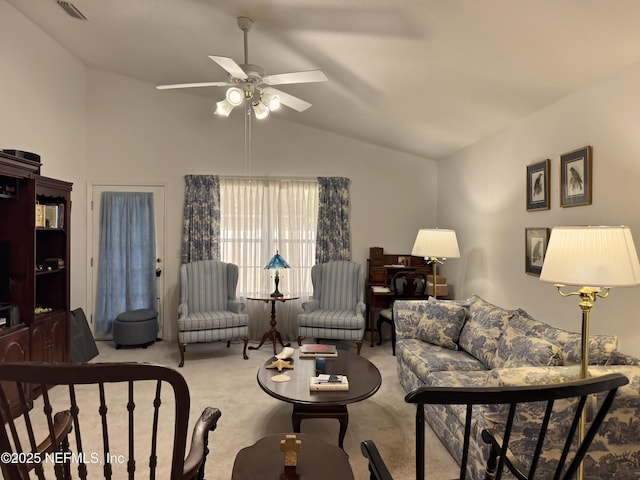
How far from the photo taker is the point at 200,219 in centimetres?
504

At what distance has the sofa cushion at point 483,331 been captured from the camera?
115 inches

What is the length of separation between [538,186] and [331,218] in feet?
8.68

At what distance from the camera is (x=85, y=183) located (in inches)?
195

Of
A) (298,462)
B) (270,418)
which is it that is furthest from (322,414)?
(298,462)

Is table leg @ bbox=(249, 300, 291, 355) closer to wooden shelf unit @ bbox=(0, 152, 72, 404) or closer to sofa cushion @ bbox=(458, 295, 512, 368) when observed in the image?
wooden shelf unit @ bbox=(0, 152, 72, 404)

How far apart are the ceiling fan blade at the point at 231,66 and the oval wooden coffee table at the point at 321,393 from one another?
2099 millimetres

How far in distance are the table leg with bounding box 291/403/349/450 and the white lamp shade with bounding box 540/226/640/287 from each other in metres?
1.46

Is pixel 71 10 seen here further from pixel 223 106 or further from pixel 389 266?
pixel 389 266

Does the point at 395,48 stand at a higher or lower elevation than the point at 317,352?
higher

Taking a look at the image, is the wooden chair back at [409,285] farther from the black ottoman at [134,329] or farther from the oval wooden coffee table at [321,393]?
the black ottoman at [134,329]

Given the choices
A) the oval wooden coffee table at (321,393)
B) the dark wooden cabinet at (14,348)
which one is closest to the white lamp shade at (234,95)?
the oval wooden coffee table at (321,393)

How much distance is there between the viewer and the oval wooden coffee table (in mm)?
2418

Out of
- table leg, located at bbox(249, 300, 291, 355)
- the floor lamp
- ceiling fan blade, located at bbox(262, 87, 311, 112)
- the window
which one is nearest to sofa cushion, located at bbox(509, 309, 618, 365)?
the floor lamp

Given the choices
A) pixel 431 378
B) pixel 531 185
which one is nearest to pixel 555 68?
pixel 531 185
